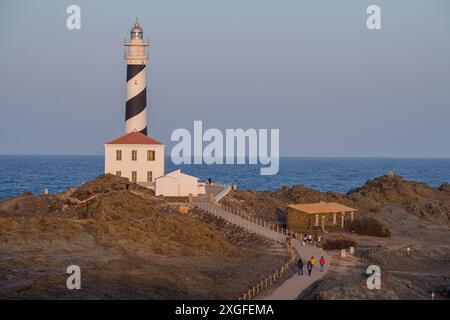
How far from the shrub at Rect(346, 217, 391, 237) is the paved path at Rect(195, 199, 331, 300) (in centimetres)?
624

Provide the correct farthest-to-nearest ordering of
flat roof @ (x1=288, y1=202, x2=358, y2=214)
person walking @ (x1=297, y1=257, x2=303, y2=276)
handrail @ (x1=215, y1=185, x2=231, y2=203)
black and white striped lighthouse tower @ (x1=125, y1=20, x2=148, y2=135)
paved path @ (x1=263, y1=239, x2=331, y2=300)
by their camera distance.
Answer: black and white striped lighthouse tower @ (x1=125, y1=20, x2=148, y2=135), handrail @ (x1=215, y1=185, x2=231, y2=203), flat roof @ (x1=288, y1=202, x2=358, y2=214), person walking @ (x1=297, y1=257, x2=303, y2=276), paved path @ (x1=263, y1=239, x2=331, y2=300)

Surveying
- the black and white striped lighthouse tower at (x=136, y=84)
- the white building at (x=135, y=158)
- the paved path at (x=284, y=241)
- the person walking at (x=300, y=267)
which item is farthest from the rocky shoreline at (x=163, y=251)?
the black and white striped lighthouse tower at (x=136, y=84)

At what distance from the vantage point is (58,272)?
3061 centimetres

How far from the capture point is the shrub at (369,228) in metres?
48.4

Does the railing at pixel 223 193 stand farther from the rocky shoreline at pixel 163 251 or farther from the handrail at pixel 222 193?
the rocky shoreline at pixel 163 251

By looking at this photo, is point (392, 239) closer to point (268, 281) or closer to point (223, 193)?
point (223, 193)

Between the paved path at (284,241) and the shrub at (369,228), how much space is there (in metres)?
6.24

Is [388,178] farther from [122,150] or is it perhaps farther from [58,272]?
[58,272]

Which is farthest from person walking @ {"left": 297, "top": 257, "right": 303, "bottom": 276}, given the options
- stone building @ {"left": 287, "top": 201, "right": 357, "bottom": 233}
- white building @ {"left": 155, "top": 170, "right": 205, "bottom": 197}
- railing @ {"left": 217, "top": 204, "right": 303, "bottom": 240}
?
white building @ {"left": 155, "top": 170, "right": 205, "bottom": 197}

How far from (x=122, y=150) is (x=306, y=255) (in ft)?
68.2

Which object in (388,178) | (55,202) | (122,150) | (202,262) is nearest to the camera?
(202,262)

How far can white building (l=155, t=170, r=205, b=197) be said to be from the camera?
50750mm

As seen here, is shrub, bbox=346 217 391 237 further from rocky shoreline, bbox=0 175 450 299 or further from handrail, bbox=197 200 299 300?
handrail, bbox=197 200 299 300

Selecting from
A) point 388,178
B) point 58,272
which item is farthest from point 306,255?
point 388,178
